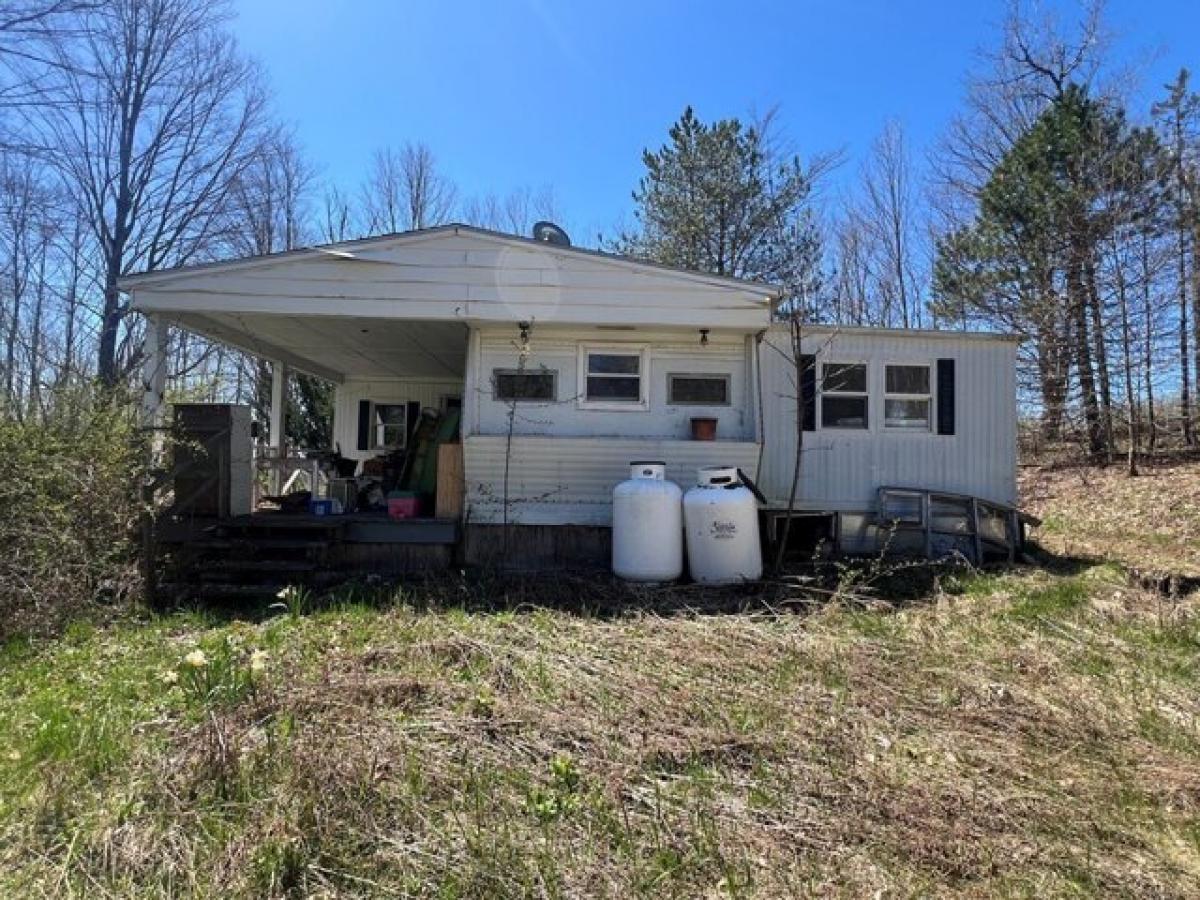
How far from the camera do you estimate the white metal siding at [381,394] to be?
1328 centimetres

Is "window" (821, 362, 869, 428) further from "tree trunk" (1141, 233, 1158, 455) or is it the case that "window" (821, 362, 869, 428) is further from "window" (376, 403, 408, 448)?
Result: "tree trunk" (1141, 233, 1158, 455)

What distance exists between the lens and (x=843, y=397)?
29.7 feet

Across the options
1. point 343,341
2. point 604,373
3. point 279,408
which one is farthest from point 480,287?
point 279,408

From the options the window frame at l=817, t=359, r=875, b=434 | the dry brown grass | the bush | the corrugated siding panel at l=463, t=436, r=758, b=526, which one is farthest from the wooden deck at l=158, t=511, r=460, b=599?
the dry brown grass

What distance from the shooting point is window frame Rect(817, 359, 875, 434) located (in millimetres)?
9008

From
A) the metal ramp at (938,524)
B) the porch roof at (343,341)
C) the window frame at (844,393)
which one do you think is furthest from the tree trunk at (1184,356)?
the porch roof at (343,341)

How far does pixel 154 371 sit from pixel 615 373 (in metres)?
4.87

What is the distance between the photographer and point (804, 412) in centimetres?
900

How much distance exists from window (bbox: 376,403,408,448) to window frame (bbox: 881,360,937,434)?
8.04 metres

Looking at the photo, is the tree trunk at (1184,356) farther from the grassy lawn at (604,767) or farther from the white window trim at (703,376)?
the grassy lawn at (604,767)

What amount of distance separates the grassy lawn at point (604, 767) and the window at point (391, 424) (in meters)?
8.25

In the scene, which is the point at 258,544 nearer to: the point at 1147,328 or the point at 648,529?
the point at 648,529

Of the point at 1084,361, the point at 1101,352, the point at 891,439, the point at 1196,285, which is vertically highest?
the point at 1196,285

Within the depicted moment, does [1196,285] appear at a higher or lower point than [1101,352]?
higher
